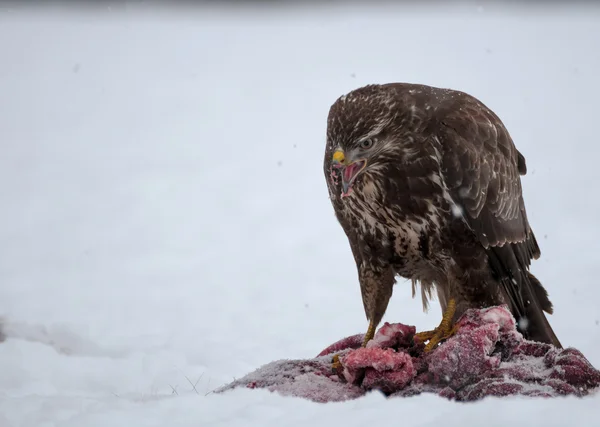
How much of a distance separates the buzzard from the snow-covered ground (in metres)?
1.24

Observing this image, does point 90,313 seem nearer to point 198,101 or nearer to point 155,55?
point 198,101

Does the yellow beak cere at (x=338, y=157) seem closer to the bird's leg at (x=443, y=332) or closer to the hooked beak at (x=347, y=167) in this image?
the hooked beak at (x=347, y=167)

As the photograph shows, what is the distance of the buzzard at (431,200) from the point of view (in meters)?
4.66

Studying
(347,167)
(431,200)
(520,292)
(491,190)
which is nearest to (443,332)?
(520,292)

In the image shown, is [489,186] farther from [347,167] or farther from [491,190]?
[347,167]

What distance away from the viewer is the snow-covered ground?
5801 millimetres

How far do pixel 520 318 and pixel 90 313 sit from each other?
4.56 m

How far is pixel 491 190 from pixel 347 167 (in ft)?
3.76

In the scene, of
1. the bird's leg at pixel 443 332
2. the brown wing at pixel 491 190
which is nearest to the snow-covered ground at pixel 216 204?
the bird's leg at pixel 443 332

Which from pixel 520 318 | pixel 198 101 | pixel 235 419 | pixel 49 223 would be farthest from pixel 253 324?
pixel 198 101

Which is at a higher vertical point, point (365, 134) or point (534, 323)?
point (365, 134)

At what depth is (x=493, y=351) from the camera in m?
4.51

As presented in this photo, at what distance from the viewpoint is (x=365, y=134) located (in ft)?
→ 14.9

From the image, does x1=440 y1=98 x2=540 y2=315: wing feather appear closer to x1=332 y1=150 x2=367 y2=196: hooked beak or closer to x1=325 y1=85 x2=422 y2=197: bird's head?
x1=325 y1=85 x2=422 y2=197: bird's head
